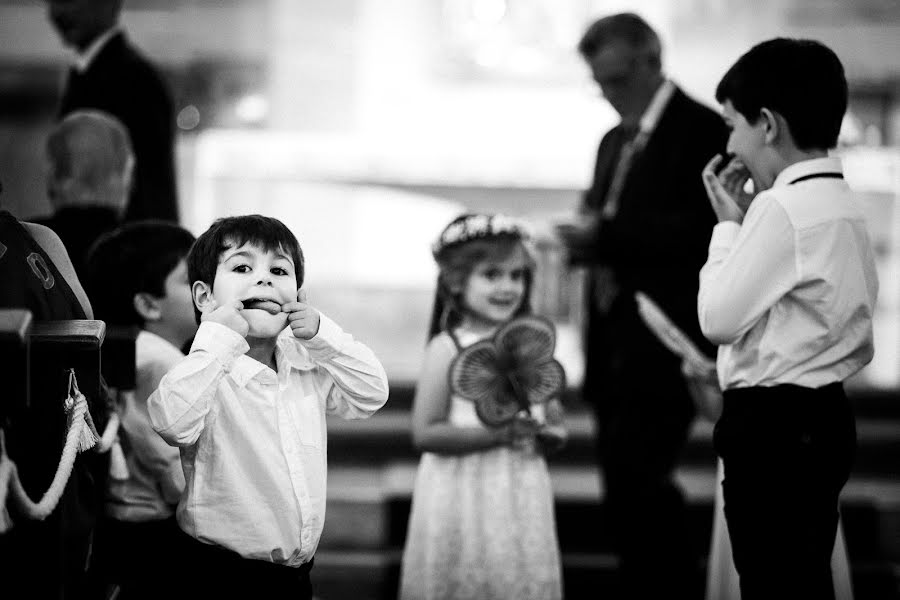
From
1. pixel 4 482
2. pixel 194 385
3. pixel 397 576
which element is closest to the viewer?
pixel 4 482

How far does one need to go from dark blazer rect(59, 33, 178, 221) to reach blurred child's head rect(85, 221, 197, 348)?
1.24 m

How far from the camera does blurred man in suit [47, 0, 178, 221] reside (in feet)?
13.7

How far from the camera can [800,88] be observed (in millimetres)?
2498

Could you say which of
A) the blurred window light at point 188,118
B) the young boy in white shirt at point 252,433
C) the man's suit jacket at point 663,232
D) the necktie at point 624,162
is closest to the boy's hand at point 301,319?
the young boy in white shirt at point 252,433

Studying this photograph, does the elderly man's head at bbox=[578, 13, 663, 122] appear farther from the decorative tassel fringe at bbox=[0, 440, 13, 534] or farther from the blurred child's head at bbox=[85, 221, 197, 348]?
the decorative tassel fringe at bbox=[0, 440, 13, 534]

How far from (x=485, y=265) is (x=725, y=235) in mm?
769

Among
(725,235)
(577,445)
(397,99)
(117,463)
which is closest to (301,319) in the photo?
(117,463)

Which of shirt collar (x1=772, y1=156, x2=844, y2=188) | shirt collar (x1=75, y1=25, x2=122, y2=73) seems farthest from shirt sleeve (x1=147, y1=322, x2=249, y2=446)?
shirt collar (x1=75, y1=25, x2=122, y2=73)

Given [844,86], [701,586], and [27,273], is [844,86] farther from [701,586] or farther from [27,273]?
[701,586]

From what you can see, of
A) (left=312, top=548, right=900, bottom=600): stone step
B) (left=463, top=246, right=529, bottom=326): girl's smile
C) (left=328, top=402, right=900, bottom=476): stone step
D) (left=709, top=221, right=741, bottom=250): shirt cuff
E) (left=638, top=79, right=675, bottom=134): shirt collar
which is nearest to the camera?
(left=709, top=221, right=741, bottom=250): shirt cuff

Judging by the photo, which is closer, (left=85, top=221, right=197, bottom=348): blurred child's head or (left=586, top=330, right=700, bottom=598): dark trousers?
(left=85, top=221, right=197, bottom=348): blurred child's head

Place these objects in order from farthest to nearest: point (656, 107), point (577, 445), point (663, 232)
A: point (577, 445)
point (656, 107)
point (663, 232)

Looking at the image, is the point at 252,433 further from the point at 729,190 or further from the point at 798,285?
the point at 729,190

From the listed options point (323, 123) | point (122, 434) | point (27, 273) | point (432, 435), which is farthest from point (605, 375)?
point (323, 123)
